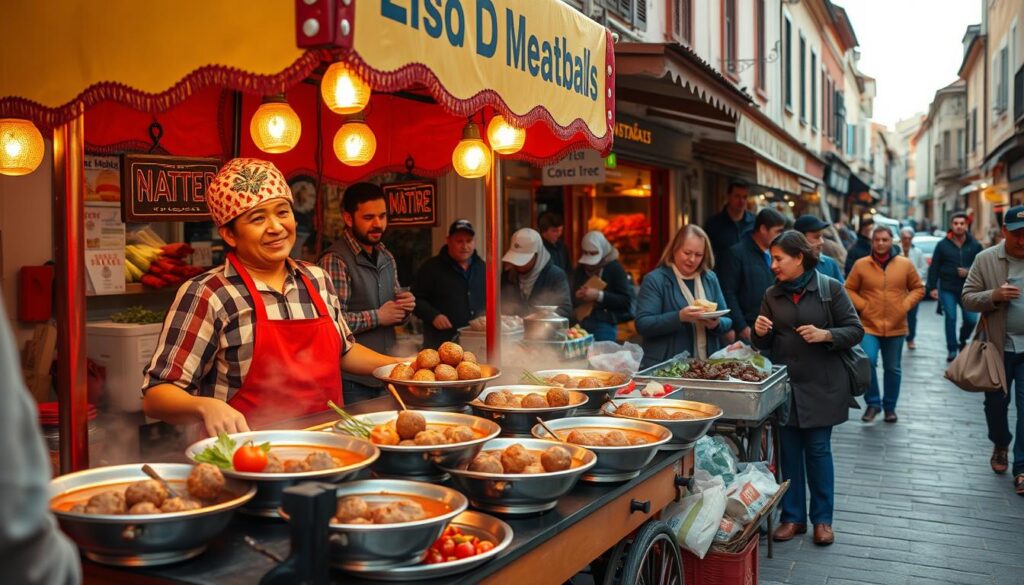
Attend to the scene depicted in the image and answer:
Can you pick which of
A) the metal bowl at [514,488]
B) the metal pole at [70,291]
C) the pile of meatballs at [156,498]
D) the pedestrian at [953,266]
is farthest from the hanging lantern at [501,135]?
the pedestrian at [953,266]

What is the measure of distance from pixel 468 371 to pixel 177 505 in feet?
5.87

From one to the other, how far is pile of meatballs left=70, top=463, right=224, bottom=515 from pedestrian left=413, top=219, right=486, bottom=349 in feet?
16.8

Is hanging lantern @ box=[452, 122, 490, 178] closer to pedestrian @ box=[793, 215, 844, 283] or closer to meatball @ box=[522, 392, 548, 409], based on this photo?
meatball @ box=[522, 392, 548, 409]

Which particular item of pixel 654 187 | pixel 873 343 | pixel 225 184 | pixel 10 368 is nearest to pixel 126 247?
pixel 225 184

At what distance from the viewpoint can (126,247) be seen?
25.4 feet

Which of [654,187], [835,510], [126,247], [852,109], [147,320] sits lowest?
[835,510]

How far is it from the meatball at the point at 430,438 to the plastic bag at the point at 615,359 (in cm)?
311

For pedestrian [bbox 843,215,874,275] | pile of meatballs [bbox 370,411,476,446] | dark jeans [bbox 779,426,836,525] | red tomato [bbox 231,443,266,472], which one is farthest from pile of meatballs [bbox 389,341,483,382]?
pedestrian [bbox 843,215,874,275]

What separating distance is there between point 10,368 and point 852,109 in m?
48.6

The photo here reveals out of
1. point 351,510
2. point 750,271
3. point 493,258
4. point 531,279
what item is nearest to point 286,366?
point 351,510

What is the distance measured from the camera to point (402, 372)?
3975 millimetres

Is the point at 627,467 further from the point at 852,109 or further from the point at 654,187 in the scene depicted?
the point at 852,109

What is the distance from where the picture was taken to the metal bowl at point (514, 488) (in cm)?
283

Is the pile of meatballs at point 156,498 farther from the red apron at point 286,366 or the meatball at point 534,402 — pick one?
the meatball at point 534,402
